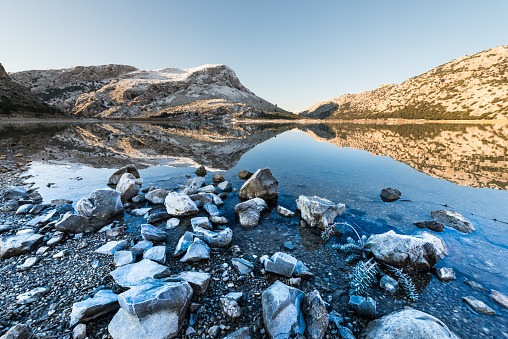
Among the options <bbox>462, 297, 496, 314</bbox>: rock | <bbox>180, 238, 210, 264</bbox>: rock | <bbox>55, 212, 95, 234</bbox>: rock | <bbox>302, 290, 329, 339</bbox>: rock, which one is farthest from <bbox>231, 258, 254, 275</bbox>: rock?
<bbox>55, 212, 95, 234</bbox>: rock

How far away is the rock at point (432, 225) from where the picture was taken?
774 centimetres

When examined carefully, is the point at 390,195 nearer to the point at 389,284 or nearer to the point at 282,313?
the point at 389,284

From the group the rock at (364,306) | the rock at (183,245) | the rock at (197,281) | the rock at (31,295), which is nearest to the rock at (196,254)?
the rock at (183,245)

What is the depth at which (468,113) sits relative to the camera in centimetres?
10788

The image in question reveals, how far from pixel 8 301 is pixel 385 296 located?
8.81 meters

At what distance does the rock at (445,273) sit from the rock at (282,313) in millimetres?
4438

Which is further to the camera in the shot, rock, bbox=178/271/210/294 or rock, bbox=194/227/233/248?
rock, bbox=194/227/233/248

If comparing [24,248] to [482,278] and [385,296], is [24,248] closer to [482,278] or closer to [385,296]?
[385,296]

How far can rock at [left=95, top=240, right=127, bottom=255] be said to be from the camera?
19.7 feet

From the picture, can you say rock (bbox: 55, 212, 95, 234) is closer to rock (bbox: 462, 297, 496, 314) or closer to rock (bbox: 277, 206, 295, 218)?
rock (bbox: 277, 206, 295, 218)

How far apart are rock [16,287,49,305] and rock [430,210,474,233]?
1367 cm

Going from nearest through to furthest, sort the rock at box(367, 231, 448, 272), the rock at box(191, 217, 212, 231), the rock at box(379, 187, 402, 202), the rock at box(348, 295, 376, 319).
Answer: the rock at box(348, 295, 376, 319)
the rock at box(367, 231, 448, 272)
the rock at box(191, 217, 212, 231)
the rock at box(379, 187, 402, 202)

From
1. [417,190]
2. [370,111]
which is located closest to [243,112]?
[370,111]

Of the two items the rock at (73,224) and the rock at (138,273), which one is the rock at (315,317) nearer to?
the rock at (138,273)
